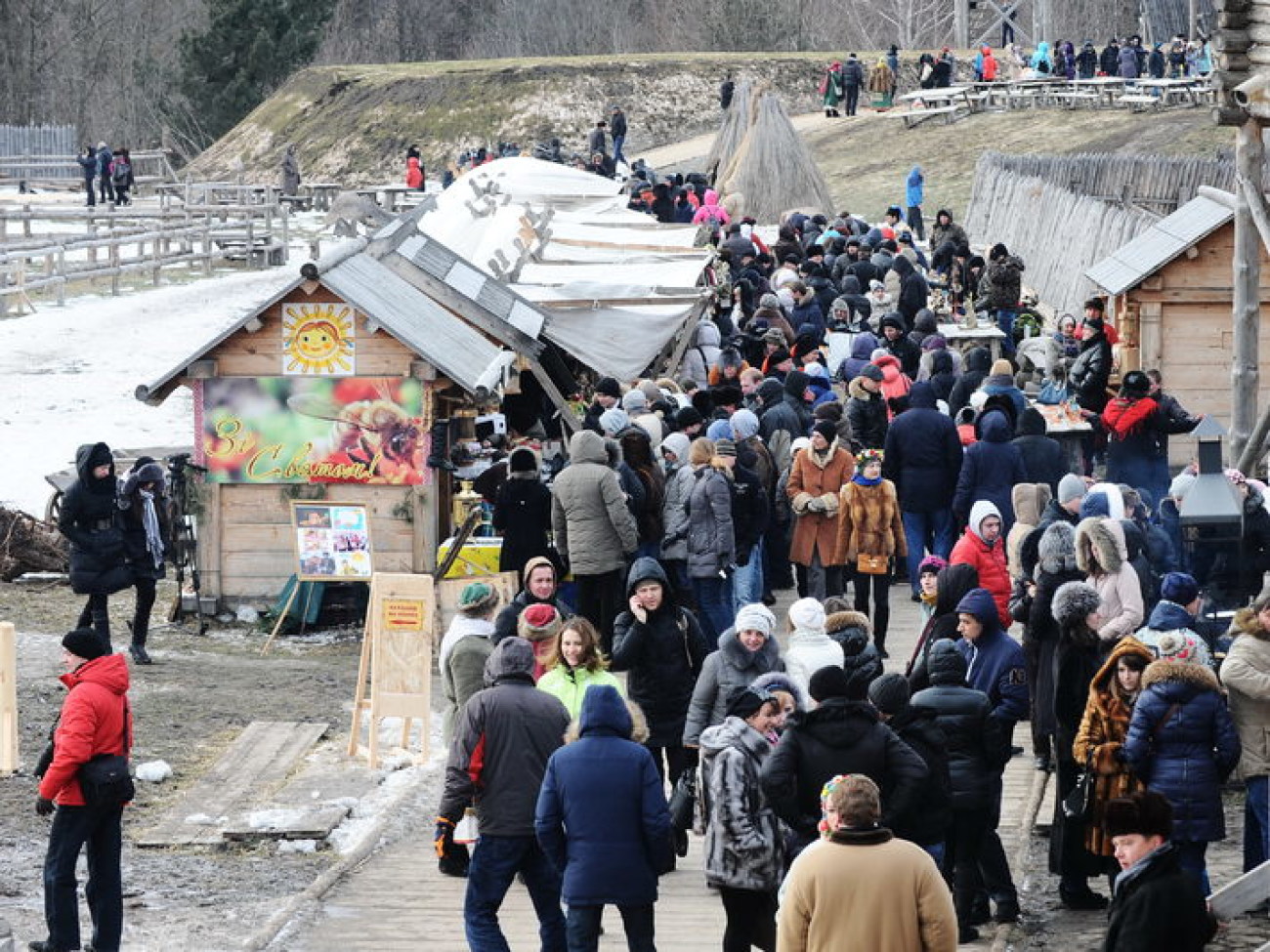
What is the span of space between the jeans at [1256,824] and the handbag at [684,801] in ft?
8.06

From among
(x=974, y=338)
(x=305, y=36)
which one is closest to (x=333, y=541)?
(x=974, y=338)

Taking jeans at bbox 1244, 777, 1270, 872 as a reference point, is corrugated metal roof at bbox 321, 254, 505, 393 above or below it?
above

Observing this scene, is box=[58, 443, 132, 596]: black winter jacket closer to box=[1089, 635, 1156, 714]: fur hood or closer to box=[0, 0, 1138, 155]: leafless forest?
box=[1089, 635, 1156, 714]: fur hood

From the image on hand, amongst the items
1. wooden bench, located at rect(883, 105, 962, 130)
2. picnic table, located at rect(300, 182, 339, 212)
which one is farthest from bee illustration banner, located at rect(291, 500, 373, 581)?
wooden bench, located at rect(883, 105, 962, 130)

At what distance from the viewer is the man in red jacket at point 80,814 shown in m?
→ 9.82

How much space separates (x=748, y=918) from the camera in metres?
8.72

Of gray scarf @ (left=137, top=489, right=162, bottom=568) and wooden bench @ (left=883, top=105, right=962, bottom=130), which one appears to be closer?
gray scarf @ (left=137, top=489, right=162, bottom=568)

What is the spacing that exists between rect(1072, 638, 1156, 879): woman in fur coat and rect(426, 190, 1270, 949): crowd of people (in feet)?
0.04

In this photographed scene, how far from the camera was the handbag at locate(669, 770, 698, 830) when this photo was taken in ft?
35.0

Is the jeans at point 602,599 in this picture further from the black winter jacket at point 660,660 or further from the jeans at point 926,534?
the black winter jacket at point 660,660

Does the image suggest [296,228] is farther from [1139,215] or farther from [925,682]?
[925,682]

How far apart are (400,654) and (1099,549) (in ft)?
13.9

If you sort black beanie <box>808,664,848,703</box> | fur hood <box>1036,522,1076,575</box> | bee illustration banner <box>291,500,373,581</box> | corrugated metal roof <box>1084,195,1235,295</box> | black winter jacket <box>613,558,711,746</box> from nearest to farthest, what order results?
black beanie <box>808,664,848,703</box>, black winter jacket <box>613,558,711,746</box>, fur hood <box>1036,522,1076,575</box>, bee illustration banner <box>291,500,373,581</box>, corrugated metal roof <box>1084,195,1235,295</box>

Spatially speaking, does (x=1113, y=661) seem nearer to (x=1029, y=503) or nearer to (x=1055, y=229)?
(x=1029, y=503)
